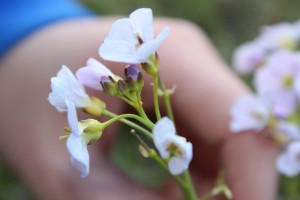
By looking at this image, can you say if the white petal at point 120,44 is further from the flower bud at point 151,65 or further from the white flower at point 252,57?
the white flower at point 252,57

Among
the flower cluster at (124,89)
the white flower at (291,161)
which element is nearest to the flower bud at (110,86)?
the flower cluster at (124,89)

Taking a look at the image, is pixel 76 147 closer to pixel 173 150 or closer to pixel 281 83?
pixel 173 150

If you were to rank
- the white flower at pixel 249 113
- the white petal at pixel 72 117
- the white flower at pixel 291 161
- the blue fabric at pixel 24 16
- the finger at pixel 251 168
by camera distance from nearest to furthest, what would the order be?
the white petal at pixel 72 117, the white flower at pixel 291 161, the white flower at pixel 249 113, the finger at pixel 251 168, the blue fabric at pixel 24 16

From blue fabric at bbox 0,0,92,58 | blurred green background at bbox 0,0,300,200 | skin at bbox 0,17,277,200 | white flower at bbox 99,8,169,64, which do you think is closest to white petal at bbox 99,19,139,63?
white flower at bbox 99,8,169,64

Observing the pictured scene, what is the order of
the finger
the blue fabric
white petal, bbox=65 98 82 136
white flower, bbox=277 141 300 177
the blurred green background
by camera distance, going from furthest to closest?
1. the blurred green background
2. the blue fabric
3. the finger
4. white flower, bbox=277 141 300 177
5. white petal, bbox=65 98 82 136

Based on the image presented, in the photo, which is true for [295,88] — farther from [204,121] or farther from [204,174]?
[204,174]

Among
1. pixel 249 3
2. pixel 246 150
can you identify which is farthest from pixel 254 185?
pixel 249 3

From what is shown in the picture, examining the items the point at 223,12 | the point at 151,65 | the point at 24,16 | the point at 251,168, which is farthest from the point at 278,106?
the point at 223,12

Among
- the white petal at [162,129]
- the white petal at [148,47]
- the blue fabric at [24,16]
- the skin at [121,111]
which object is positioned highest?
the white petal at [148,47]

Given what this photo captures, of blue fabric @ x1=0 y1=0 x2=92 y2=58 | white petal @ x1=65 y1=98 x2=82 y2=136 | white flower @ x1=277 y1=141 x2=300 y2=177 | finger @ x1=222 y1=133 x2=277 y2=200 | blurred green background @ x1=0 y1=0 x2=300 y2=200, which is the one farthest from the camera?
blurred green background @ x1=0 y1=0 x2=300 y2=200

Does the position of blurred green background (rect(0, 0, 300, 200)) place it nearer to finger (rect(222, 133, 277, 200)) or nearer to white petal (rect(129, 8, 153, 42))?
finger (rect(222, 133, 277, 200))
